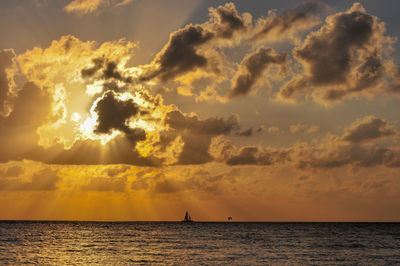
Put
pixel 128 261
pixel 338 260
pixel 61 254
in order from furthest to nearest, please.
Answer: pixel 61 254
pixel 338 260
pixel 128 261

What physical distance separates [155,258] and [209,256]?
1066 cm

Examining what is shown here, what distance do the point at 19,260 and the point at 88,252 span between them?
1774 centimetres

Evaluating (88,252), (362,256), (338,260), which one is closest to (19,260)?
(88,252)

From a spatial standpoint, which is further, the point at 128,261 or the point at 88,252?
the point at 88,252

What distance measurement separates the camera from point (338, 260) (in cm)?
7838

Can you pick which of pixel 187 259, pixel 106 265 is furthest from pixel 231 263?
pixel 106 265

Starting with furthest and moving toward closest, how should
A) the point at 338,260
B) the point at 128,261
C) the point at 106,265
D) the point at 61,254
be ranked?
the point at 61,254, the point at 338,260, the point at 128,261, the point at 106,265

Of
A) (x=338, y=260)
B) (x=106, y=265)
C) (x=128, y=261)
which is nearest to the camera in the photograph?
(x=106, y=265)

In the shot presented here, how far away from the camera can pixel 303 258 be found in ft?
262

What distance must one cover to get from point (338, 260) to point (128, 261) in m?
37.6

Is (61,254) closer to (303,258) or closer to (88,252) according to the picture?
(88,252)

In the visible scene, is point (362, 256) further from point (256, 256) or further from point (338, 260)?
point (256, 256)

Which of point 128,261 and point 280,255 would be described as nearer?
point 128,261

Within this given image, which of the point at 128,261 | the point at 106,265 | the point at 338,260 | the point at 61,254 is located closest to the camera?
the point at 106,265
